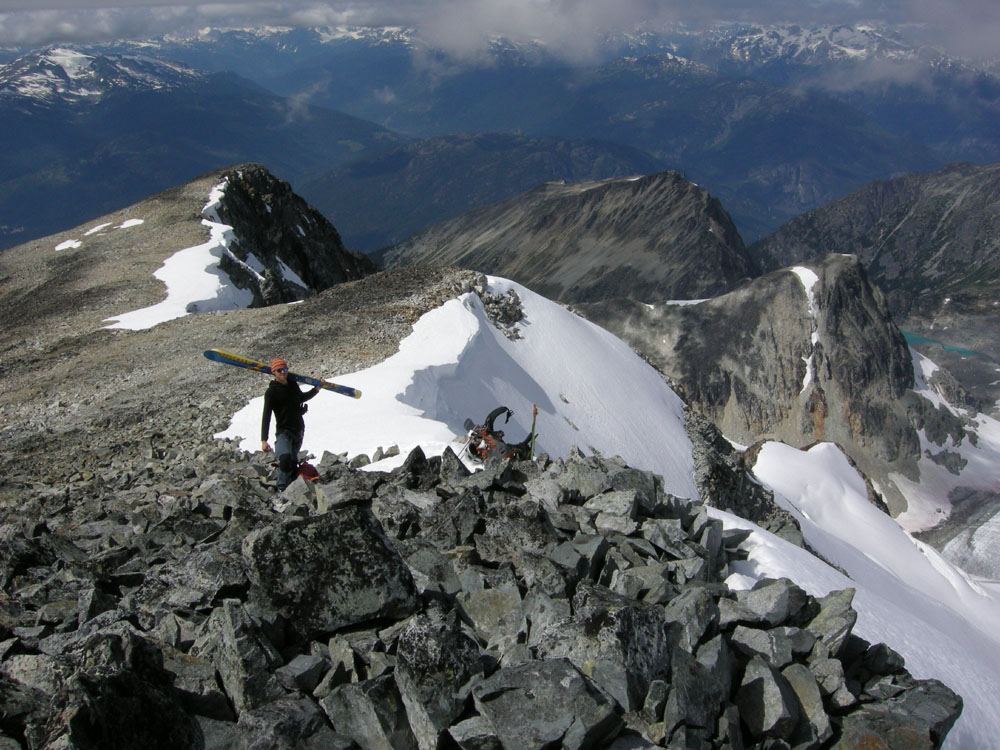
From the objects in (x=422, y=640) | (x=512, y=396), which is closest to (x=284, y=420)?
(x=422, y=640)

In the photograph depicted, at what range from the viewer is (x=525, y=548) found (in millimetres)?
8578

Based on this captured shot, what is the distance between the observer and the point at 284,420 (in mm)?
11984

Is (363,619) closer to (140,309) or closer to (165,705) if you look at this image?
(165,705)

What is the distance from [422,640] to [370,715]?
28.6 inches

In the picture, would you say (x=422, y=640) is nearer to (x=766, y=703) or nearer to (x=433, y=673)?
(x=433, y=673)

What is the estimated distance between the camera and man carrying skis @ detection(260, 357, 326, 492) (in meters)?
11.7

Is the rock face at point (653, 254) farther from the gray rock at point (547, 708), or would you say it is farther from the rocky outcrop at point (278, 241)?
the gray rock at point (547, 708)

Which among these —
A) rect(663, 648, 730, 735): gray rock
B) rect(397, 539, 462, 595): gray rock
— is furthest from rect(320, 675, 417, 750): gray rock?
rect(663, 648, 730, 735): gray rock

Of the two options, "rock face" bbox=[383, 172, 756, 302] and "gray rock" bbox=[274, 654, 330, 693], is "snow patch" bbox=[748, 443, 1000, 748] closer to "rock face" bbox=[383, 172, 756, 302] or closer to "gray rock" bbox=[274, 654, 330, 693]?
"gray rock" bbox=[274, 654, 330, 693]

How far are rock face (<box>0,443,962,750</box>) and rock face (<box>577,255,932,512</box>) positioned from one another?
4059 inches

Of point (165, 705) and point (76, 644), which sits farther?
point (76, 644)

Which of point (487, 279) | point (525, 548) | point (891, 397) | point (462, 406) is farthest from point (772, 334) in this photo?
point (525, 548)

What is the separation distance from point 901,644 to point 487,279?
808 inches

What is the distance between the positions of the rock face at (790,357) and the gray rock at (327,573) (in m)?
105
